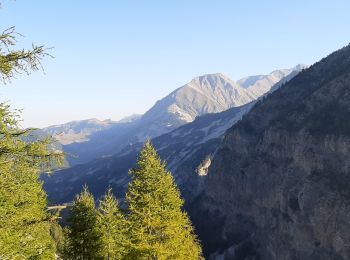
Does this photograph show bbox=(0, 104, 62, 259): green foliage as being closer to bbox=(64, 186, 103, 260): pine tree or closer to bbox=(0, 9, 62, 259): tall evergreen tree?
bbox=(0, 9, 62, 259): tall evergreen tree

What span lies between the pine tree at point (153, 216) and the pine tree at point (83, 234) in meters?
6.48

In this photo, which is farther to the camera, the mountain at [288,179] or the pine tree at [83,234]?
the mountain at [288,179]

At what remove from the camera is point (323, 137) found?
4311 inches

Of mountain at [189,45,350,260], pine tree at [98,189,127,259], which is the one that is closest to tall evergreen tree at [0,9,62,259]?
pine tree at [98,189,127,259]

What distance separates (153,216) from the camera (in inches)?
1057

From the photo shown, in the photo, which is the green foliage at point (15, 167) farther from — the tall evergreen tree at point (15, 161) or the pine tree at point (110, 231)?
the pine tree at point (110, 231)

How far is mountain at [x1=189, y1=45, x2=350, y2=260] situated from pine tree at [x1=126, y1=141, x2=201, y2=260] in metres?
69.4

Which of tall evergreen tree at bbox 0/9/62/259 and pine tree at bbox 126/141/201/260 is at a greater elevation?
tall evergreen tree at bbox 0/9/62/259

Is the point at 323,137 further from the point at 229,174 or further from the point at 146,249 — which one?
the point at 146,249

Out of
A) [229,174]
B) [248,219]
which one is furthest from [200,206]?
[248,219]

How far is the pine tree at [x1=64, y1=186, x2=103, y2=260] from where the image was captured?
112 feet

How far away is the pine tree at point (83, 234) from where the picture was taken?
34.0 meters

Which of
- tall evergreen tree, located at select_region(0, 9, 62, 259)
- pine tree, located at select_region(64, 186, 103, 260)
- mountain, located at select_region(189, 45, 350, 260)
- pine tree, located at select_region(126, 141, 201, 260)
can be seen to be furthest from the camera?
mountain, located at select_region(189, 45, 350, 260)

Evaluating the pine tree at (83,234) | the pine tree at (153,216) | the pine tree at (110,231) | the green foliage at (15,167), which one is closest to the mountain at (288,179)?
the pine tree at (110,231)
